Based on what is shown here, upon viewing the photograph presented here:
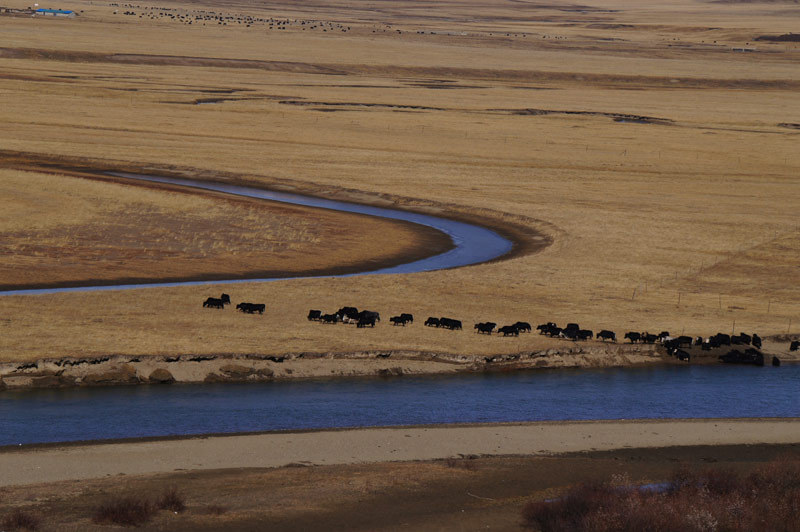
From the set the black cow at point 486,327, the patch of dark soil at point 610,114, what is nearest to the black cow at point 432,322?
the black cow at point 486,327

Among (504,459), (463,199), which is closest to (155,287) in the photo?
Result: (504,459)

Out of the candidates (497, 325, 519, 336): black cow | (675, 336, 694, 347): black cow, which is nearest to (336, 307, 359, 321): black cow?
(497, 325, 519, 336): black cow

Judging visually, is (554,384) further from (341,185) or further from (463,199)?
(341,185)

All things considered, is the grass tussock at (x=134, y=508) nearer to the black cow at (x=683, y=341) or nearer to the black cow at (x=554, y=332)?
the black cow at (x=554, y=332)

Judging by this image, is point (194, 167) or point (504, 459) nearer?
point (504, 459)

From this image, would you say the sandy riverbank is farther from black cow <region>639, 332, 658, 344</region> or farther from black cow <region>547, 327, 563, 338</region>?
black cow <region>547, 327, 563, 338</region>

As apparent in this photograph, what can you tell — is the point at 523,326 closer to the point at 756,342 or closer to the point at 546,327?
the point at 546,327

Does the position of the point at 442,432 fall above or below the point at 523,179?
below
